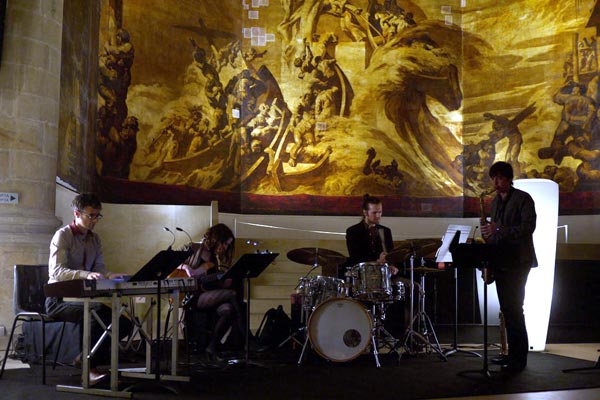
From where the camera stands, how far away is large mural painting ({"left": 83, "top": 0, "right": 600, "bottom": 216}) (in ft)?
42.2

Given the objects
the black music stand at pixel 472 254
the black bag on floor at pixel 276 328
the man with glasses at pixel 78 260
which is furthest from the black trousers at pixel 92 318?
the black music stand at pixel 472 254

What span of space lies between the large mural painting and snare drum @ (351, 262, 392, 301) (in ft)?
19.3

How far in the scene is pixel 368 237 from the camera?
770 cm

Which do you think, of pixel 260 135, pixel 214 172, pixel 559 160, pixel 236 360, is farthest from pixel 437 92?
pixel 236 360

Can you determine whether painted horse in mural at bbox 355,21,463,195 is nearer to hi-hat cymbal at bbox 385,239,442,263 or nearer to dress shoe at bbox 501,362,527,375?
hi-hat cymbal at bbox 385,239,442,263

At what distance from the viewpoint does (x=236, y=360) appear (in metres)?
7.01

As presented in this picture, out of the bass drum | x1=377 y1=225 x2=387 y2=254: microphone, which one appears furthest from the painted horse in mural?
the bass drum

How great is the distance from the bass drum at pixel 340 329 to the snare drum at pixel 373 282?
153 millimetres

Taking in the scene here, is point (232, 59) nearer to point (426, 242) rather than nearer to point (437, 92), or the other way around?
point (437, 92)

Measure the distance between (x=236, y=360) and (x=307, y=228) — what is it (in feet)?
22.7

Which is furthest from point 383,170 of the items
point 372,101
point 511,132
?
point 511,132

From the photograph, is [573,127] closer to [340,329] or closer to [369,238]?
[369,238]

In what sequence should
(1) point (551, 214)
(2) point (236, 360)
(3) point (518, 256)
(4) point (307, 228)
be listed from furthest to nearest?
(4) point (307, 228) < (1) point (551, 214) < (2) point (236, 360) < (3) point (518, 256)

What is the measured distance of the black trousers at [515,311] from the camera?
21.9 ft
